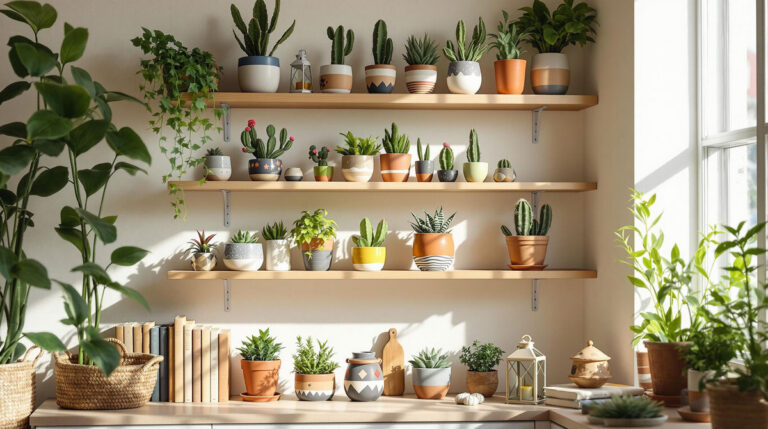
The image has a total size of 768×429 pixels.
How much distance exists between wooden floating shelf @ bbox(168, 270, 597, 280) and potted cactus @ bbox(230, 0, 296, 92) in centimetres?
78

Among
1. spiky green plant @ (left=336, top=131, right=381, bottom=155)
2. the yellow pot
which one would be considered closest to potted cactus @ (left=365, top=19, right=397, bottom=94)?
spiky green plant @ (left=336, top=131, right=381, bottom=155)

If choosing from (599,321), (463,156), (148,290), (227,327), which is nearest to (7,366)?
(148,290)

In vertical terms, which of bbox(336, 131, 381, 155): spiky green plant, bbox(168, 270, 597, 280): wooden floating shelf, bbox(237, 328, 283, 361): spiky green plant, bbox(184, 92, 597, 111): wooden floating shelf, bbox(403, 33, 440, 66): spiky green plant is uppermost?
bbox(403, 33, 440, 66): spiky green plant

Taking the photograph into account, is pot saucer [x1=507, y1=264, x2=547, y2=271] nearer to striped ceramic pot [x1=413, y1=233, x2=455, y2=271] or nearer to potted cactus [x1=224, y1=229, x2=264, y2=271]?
striped ceramic pot [x1=413, y1=233, x2=455, y2=271]

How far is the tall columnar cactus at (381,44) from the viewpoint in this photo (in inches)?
130

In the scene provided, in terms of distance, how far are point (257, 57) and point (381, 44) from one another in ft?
1.74

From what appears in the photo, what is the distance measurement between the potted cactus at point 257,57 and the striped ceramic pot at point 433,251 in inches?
35.9

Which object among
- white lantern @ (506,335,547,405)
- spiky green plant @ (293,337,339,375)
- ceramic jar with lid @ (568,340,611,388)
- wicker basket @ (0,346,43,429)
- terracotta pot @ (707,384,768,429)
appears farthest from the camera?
spiky green plant @ (293,337,339,375)

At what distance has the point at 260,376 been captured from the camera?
10.4 ft

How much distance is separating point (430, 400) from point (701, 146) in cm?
150

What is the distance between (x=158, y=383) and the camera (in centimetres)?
317

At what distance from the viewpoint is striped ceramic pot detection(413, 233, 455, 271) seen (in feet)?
10.8

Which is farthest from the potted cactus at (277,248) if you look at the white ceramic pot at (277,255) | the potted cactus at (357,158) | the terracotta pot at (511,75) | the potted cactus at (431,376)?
the terracotta pot at (511,75)

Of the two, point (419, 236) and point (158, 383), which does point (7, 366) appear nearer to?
point (158, 383)
